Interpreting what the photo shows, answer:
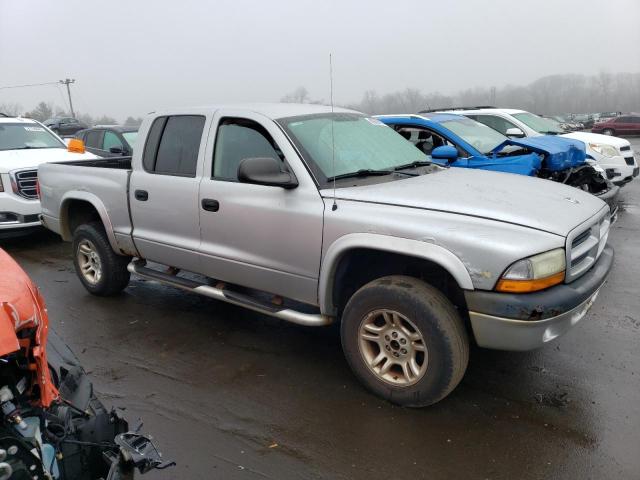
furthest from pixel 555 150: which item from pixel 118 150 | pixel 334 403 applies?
pixel 118 150

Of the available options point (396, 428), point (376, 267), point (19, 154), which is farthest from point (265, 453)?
point (19, 154)

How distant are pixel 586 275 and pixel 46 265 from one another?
624cm

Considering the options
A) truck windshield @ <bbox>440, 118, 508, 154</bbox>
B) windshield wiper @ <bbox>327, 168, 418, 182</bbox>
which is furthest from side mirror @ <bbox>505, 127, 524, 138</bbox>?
windshield wiper @ <bbox>327, 168, 418, 182</bbox>

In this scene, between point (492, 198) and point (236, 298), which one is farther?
point (236, 298)

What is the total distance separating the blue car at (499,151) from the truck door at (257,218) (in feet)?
9.21

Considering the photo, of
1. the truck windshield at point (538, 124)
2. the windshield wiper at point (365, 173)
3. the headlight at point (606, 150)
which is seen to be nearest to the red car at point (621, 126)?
the truck windshield at point (538, 124)

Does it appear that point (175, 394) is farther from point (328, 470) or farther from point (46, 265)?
point (46, 265)

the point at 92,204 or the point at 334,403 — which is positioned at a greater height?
the point at 92,204

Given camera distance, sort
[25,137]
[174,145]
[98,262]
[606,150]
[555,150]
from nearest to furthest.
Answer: [174,145] < [98,262] < [555,150] < [25,137] < [606,150]

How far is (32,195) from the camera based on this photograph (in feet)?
24.3

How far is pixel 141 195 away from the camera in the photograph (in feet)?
14.7

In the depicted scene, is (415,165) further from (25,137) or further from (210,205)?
(25,137)

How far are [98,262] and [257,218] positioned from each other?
2.39 m

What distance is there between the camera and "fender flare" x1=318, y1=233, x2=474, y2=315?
2824mm
